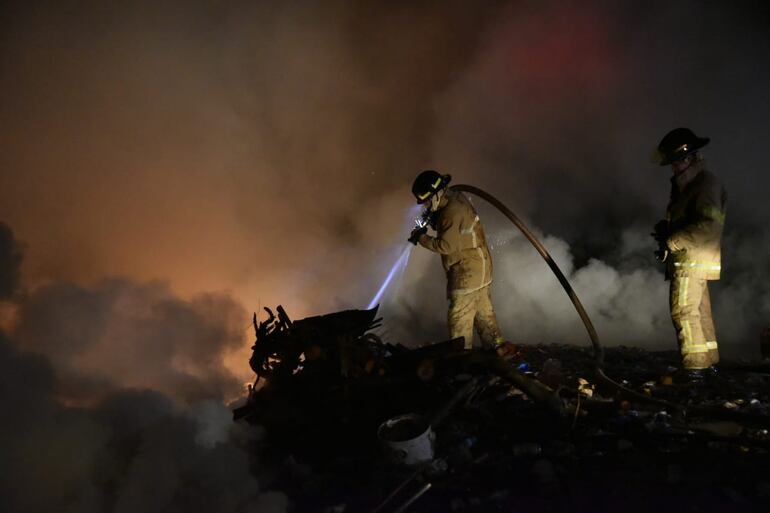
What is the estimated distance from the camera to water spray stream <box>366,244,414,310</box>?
35.6ft

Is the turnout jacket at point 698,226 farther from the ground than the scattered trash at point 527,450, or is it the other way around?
the turnout jacket at point 698,226

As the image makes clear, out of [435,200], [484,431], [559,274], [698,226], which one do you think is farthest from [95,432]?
[698,226]

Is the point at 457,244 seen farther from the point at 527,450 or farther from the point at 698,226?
the point at 527,450

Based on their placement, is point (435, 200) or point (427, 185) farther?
point (435, 200)

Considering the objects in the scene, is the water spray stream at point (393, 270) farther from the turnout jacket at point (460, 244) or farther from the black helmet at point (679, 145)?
the black helmet at point (679, 145)

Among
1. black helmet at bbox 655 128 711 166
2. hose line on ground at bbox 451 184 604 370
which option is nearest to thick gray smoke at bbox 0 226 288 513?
hose line on ground at bbox 451 184 604 370

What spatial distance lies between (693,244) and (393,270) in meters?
7.61

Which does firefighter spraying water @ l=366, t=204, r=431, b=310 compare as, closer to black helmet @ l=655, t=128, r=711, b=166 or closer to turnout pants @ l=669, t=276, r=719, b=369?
turnout pants @ l=669, t=276, r=719, b=369

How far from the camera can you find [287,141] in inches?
489

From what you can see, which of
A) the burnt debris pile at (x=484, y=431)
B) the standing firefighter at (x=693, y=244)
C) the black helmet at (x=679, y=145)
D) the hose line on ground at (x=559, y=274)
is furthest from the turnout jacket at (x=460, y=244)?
the black helmet at (x=679, y=145)

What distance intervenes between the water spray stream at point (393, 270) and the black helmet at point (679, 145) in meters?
7.17

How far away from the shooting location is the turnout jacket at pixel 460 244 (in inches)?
201

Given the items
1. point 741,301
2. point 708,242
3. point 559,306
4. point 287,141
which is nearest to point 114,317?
point 708,242

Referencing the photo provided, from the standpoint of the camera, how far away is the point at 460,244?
5113 mm
